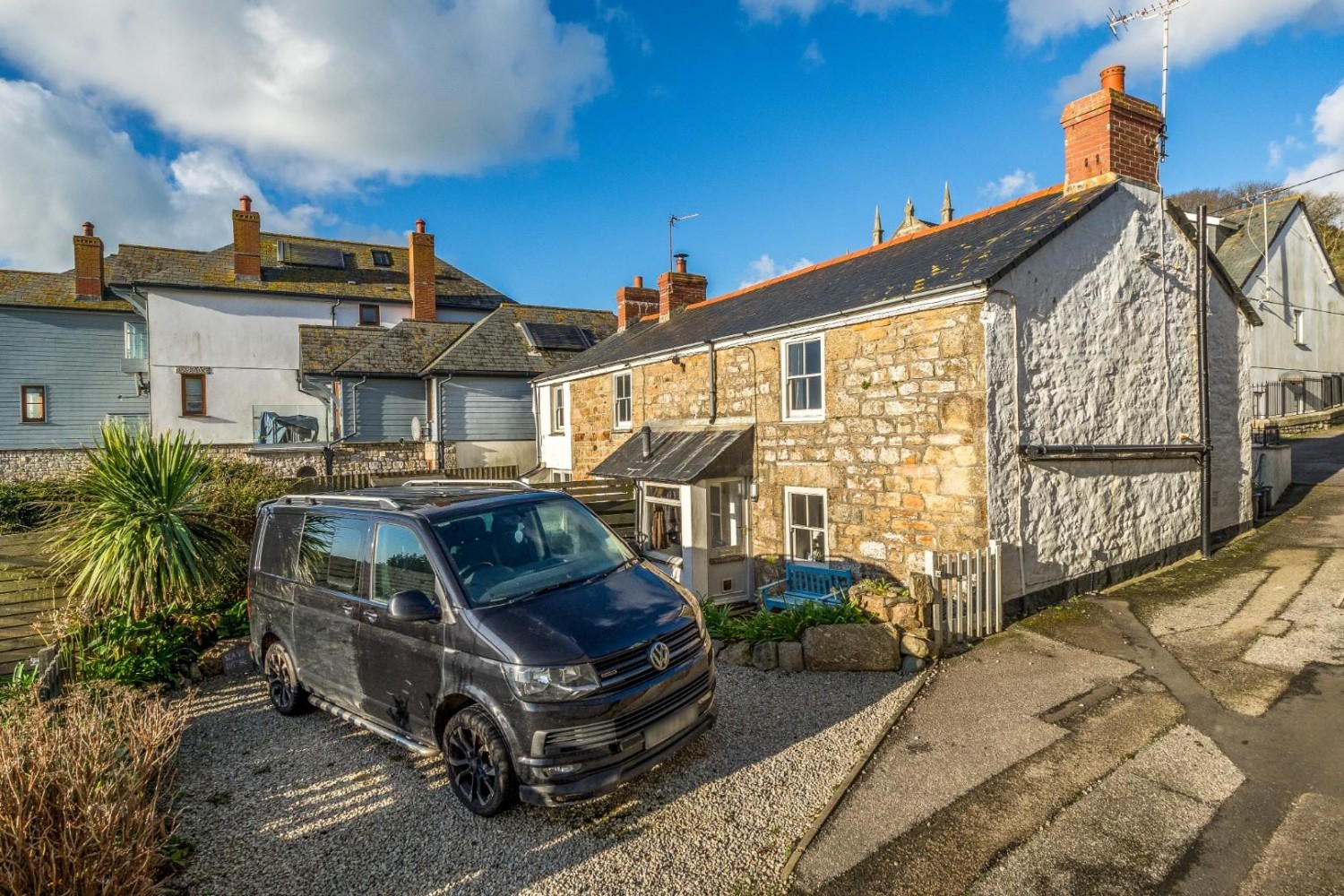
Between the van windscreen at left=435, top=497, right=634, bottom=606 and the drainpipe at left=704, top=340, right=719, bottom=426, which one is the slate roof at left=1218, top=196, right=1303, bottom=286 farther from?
the van windscreen at left=435, top=497, right=634, bottom=606

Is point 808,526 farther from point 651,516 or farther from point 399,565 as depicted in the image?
point 399,565

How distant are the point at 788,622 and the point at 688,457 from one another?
5.46 m

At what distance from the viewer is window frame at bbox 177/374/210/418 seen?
27.3 metres

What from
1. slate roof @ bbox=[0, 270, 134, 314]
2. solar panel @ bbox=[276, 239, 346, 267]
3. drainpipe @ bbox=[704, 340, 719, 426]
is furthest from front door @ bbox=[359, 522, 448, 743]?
slate roof @ bbox=[0, 270, 134, 314]

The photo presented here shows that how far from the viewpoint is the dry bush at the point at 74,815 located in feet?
10.4

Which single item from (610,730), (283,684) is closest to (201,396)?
(283,684)

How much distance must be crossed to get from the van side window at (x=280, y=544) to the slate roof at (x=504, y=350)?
1804cm

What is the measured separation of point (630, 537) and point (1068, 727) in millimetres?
9740

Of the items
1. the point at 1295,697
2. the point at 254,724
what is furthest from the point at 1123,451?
the point at 254,724

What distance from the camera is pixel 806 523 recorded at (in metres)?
11.3

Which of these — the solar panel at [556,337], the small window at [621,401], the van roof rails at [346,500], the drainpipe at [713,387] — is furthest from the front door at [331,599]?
the solar panel at [556,337]

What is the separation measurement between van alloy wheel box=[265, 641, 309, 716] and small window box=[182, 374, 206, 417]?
2617 centimetres

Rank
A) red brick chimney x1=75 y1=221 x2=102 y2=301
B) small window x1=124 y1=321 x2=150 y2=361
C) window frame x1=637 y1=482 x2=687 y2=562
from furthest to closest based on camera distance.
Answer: red brick chimney x1=75 y1=221 x2=102 y2=301 → small window x1=124 y1=321 x2=150 y2=361 → window frame x1=637 y1=482 x2=687 y2=562

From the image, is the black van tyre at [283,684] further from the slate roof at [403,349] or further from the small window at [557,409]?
the slate roof at [403,349]
